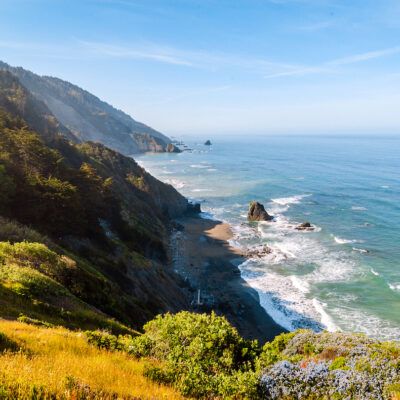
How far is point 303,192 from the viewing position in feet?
324

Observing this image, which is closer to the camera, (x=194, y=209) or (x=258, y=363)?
(x=258, y=363)

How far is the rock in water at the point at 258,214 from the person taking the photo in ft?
245

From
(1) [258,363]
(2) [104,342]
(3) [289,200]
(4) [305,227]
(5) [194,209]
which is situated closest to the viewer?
(1) [258,363]

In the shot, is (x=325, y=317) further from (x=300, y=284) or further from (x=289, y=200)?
(x=289, y=200)

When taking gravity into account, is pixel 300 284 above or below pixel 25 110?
below

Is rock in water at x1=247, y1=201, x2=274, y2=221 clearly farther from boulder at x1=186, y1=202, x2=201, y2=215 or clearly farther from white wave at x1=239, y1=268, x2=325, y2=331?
white wave at x1=239, y1=268, x2=325, y2=331

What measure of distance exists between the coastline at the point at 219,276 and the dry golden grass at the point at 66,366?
2744 centimetres

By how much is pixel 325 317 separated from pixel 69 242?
90.9ft

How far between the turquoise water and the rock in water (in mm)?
1812

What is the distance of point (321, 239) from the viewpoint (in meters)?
62.6

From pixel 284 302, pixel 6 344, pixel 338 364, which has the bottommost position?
pixel 284 302

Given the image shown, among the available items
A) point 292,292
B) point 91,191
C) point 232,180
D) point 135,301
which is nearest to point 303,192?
point 232,180

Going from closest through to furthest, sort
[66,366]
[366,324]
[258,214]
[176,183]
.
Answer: [66,366] < [366,324] < [258,214] < [176,183]

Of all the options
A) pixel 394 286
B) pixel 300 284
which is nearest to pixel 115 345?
pixel 300 284
